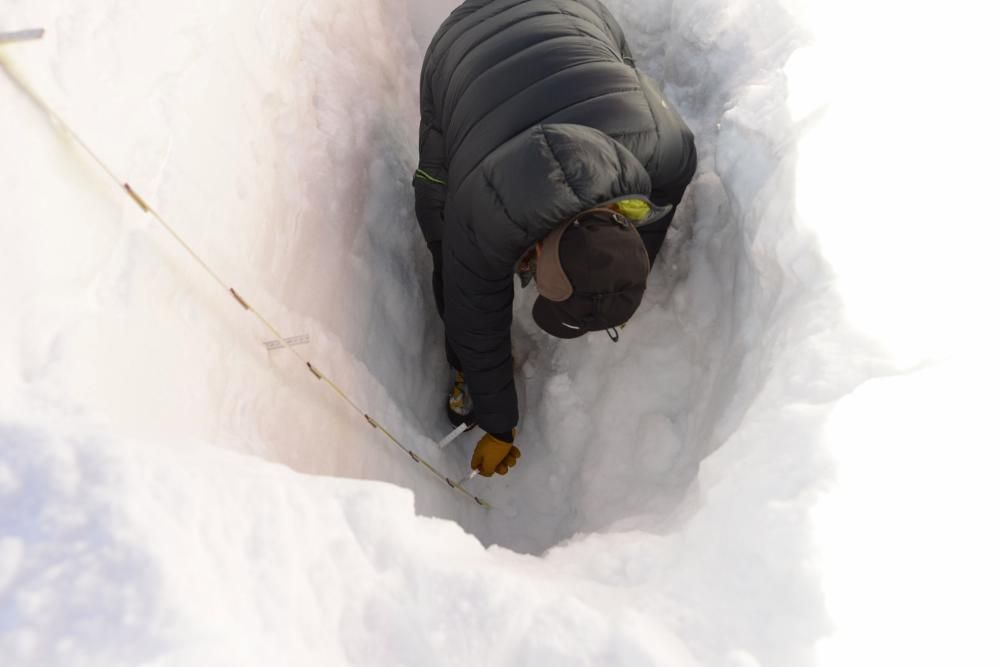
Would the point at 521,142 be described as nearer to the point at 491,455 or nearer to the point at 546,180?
the point at 546,180

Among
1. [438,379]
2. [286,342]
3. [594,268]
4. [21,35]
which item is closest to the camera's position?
[21,35]

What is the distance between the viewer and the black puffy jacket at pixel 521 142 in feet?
3.52

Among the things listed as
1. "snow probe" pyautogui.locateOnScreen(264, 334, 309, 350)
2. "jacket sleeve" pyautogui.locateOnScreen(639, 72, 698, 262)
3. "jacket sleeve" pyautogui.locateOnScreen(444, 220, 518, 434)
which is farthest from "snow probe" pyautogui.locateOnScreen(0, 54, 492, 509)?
"jacket sleeve" pyautogui.locateOnScreen(639, 72, 698, 262)

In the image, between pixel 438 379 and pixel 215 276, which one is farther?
pixel 438 379

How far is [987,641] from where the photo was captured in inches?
29.0

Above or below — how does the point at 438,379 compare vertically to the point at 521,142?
below

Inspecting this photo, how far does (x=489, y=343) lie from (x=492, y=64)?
0.58 metres

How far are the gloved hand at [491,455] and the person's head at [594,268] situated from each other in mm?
565

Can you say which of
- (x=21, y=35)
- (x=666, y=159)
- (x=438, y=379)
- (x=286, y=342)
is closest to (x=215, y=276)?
(x=286, y=342)

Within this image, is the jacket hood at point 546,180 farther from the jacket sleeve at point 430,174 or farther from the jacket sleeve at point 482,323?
the jacket sleeve at point 430,174

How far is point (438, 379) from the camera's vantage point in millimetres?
1716

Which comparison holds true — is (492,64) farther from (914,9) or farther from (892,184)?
(914,9)

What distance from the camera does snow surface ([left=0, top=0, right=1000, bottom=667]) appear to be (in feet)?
2.24

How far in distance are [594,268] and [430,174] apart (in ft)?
2.10
